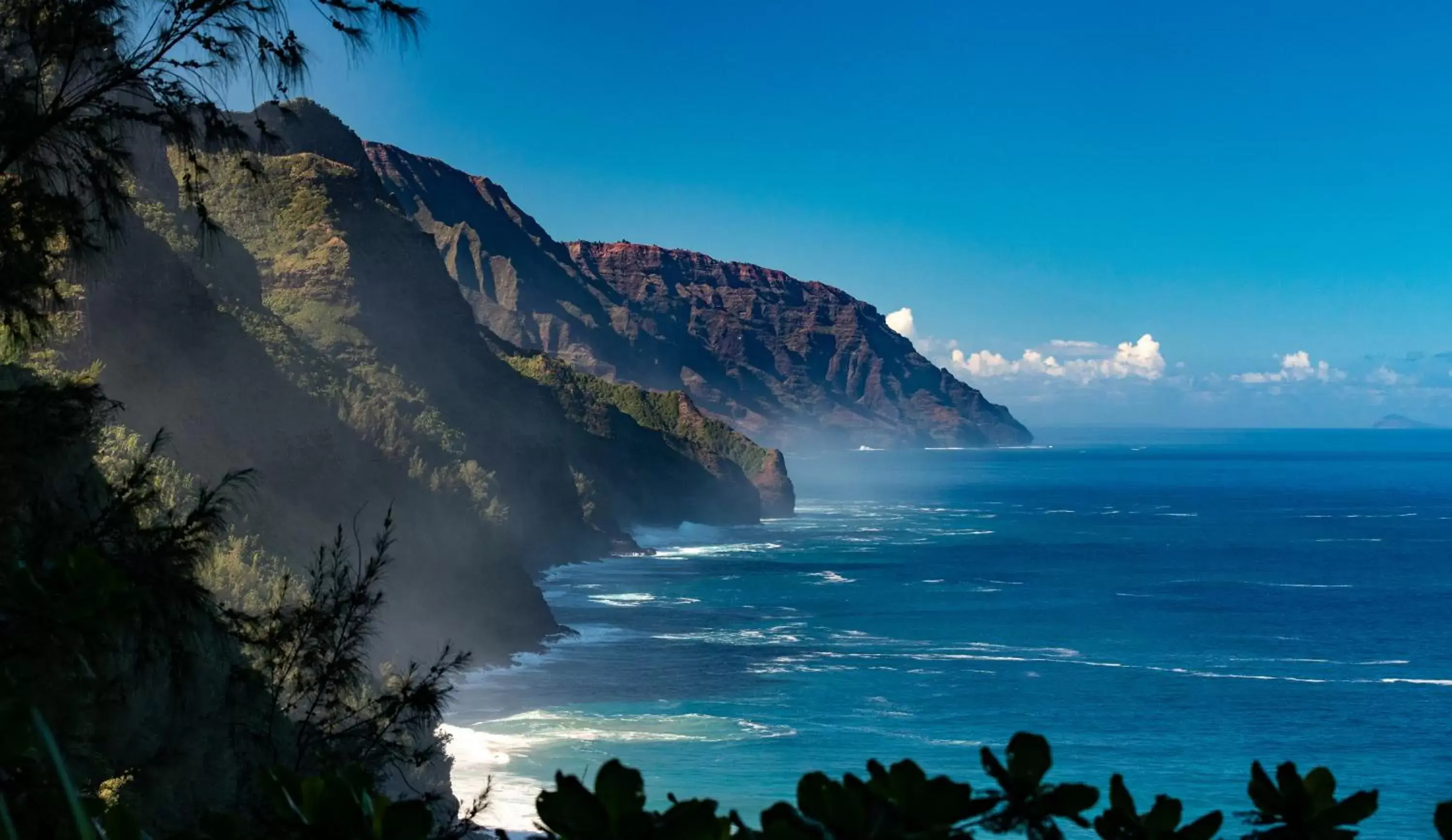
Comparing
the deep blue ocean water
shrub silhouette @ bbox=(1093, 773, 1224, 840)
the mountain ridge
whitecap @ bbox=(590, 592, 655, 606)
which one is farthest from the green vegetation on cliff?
shrub silhouette @ bbox=(1093, 773, 1224, 840)

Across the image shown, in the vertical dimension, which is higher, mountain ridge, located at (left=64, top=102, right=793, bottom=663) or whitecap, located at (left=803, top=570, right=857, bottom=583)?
mountain ridge, located at (left=64, top=102, right=793, bottom=663)

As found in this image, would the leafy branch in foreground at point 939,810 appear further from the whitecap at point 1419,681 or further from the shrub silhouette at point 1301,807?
the whitecap at point 1419,681

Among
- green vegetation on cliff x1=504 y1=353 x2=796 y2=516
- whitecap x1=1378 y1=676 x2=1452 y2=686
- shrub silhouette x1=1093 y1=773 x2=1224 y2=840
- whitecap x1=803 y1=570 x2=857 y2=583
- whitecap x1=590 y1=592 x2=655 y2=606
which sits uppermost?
green vegetation on cliff x1=504 y1=353 x2=796 y2=516

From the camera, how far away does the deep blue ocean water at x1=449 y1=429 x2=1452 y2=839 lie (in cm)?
4706

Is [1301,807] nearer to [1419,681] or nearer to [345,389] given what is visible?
[345,389]

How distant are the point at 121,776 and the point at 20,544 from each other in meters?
5.71

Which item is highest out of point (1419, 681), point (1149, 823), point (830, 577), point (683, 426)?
point (683, 426)

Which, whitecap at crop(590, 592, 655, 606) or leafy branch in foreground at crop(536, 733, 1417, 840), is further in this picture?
whitecap at crop(590, 592, 655, 606)

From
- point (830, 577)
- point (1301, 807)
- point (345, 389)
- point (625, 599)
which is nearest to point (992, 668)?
Answer: point (625, 599)

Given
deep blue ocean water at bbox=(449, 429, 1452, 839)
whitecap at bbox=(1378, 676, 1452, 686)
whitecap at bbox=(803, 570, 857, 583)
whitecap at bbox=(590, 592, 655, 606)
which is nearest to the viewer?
deep blue ocean water at bbox=(449, 429, 1452, 839)

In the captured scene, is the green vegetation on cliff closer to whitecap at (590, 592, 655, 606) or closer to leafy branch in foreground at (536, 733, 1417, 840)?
whitecap at (590, 592, 655, 606)

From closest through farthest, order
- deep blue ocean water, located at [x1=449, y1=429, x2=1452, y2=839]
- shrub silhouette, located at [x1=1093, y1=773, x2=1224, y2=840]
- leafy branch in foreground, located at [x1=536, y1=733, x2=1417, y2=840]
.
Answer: leafy branch in foreground, located at [x1=536, y1=733, x2=1417, y2=840] < shrub silhouette, located at [x1=1093, y1=773, x2=1224, y2=840] < deep blue ocean water, located at [x1=449, y1=429, x2=1452, y2=839]

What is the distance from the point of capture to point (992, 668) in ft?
208

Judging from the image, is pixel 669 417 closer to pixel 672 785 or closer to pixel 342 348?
pixel 342 348
